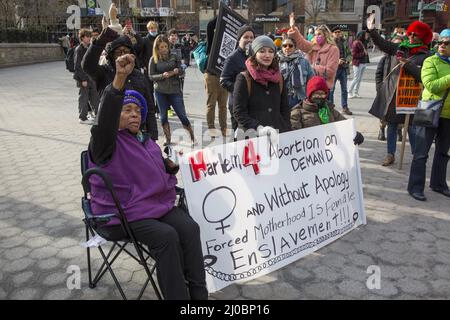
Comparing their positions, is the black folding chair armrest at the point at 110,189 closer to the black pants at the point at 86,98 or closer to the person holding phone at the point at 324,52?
the person holding phone at the point at 324,52

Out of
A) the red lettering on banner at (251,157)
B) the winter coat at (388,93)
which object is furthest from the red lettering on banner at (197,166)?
the winter coat at (388,93)

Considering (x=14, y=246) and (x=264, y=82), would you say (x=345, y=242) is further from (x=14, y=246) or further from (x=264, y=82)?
(x=14, y=246)

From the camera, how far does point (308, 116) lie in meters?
4.28

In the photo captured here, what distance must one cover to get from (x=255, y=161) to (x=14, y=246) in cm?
225

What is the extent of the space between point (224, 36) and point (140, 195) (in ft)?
12.1

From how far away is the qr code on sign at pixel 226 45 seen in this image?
5582 mm

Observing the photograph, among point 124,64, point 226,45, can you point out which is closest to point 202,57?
point 226,45

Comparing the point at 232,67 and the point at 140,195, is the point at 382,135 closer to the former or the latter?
the point at 232,67

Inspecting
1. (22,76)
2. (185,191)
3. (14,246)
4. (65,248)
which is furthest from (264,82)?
(22,76)

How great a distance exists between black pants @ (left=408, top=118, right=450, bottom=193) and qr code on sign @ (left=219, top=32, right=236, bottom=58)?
273 cm

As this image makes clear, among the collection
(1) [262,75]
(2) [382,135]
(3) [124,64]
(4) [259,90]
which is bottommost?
(2) [382,135]

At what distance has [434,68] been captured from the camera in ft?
13.5

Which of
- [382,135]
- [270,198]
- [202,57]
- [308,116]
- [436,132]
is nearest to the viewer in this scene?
[270,198]
